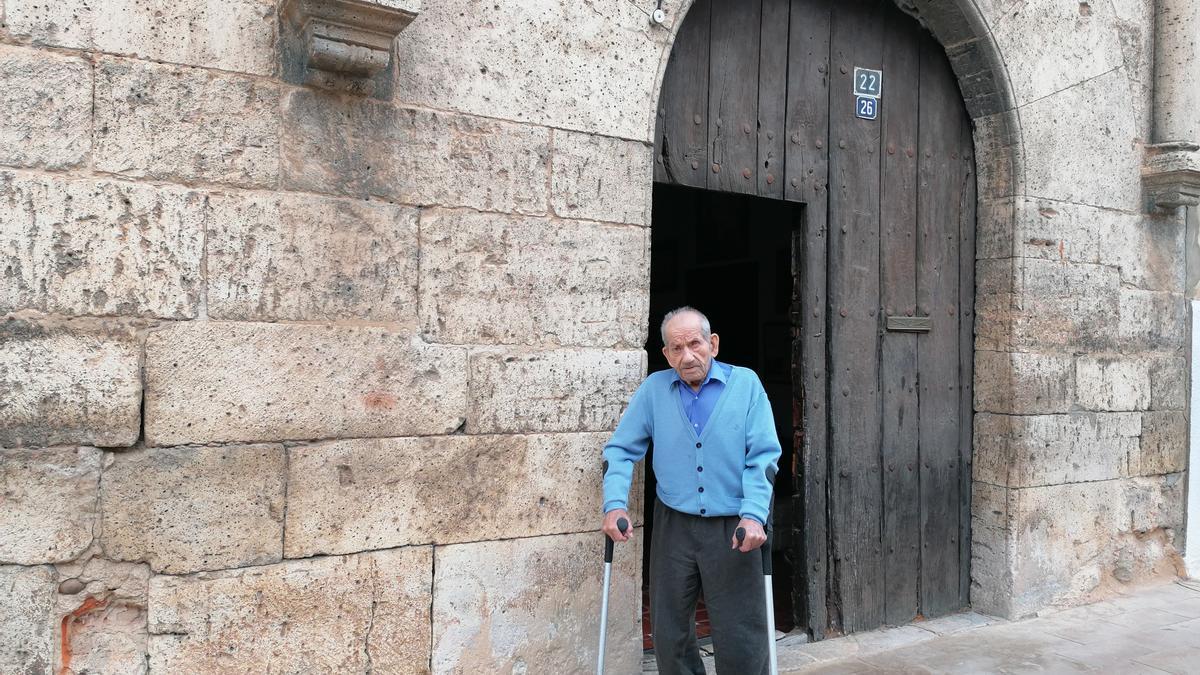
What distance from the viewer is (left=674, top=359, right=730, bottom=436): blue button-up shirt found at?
311 cm

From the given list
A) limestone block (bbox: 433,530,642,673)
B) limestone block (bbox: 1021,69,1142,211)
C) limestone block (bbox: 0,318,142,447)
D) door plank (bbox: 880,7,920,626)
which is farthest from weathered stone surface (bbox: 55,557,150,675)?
limestone block (bbox: 1021,69,1142,211)

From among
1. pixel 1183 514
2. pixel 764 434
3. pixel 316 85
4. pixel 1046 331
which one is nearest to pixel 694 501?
pixel 764 434

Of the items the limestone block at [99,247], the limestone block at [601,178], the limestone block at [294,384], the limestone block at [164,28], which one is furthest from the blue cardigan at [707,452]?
the limestone block at [164,28]

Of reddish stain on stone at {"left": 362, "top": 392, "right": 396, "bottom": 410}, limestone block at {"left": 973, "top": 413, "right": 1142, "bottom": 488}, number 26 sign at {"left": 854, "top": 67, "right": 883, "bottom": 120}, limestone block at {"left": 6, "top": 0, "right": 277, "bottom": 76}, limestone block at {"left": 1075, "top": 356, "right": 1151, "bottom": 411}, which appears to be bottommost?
limestone block at {"left": 973, "top": 413, "right": 1142, "bottom": 488}

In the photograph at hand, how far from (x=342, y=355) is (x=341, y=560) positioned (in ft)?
2.20

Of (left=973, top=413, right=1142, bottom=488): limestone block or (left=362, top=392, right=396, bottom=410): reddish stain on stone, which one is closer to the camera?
(left=362, top=392, right=396, bottom=410): reddish stain on stone

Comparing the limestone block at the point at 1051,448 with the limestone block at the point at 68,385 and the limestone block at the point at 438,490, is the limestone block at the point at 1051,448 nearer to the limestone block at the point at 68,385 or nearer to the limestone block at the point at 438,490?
the limestone block at the point at 438,490

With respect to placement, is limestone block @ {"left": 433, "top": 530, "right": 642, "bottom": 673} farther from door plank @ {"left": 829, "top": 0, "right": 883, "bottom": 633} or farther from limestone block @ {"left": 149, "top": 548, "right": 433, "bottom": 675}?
door plank @ {"left": 829, "top": 0, "right": 883, "bottom": 633}

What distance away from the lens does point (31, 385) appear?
267cm

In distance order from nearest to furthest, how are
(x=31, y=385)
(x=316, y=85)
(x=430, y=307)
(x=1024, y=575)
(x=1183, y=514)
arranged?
(x=31, y=385)
(x=316, y=85)
(x=430, y=307)
(x=1024, y=575)
(x=1183, y=514)

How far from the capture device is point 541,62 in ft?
11.2

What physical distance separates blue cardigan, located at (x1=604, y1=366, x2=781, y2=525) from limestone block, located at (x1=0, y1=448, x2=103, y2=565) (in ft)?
5.13

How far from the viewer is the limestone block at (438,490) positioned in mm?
3029

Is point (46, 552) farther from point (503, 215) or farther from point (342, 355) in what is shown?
point (503, 215)
